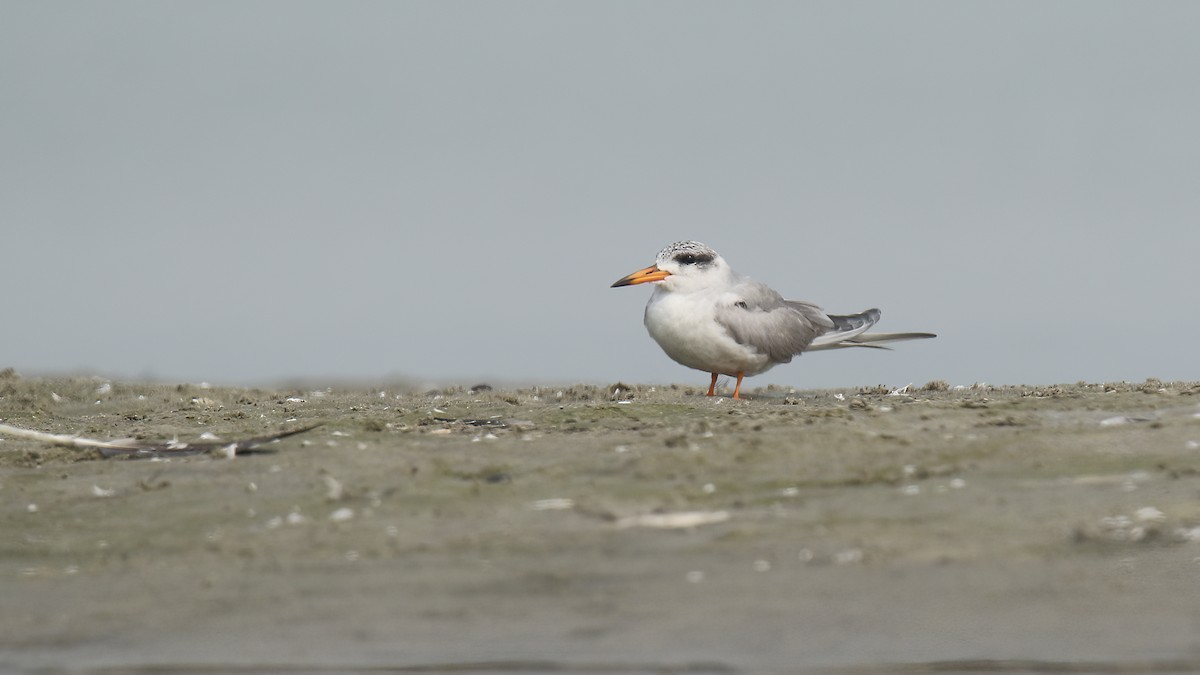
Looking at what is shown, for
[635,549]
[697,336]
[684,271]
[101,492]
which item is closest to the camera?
[635,549]

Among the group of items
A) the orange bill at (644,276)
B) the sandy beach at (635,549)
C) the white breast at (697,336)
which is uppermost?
the orange bill at (644,276)

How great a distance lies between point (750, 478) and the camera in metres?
4.70

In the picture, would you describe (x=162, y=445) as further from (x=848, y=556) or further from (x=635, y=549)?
(x=848, y=556)

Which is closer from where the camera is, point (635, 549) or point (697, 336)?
point (635, 549)

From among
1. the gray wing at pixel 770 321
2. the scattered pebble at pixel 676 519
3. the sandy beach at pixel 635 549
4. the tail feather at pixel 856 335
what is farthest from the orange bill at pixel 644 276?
the scattered pebble at pixel 676 519

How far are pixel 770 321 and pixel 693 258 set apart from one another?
0.64 metres

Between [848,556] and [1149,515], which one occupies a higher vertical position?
[1149,515]

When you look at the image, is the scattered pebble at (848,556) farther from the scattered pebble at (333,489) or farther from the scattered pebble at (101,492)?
the scattered pebble at (101,492)

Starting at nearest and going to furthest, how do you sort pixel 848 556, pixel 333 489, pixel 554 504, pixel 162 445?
pixel 848 556 → pixel 554 504 → pixel 333 489 → pixel 162 445

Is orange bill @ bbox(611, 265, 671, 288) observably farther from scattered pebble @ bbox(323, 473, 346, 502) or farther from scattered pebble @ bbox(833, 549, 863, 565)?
scattered pebble @ bbox(833, 549, 863, 565)

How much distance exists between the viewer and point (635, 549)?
407 cm

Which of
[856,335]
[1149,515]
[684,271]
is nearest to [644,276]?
[684,271]

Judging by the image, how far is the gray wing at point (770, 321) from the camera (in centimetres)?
884

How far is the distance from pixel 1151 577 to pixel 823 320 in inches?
237
